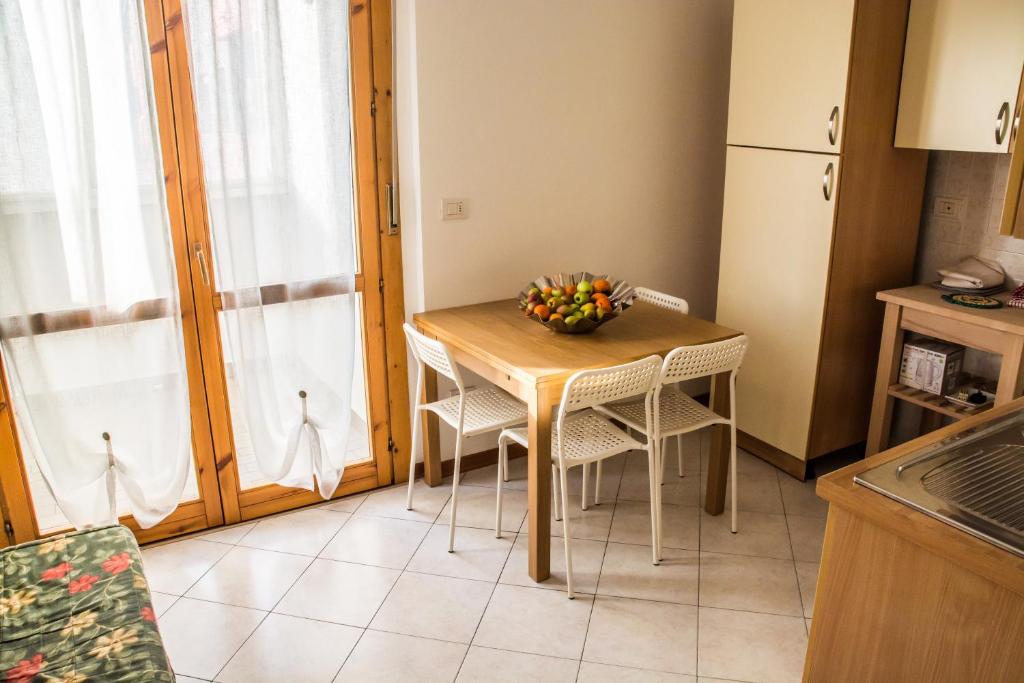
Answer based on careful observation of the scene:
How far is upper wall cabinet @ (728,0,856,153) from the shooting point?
9.62ft

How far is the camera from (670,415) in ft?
9.82

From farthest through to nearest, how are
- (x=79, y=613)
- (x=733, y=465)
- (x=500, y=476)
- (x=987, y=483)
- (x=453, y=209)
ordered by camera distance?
(x=453, y=209) → (x=733, y=465) → (x=500, y=476) → (x=79, y=613) → (x=987, y=483)

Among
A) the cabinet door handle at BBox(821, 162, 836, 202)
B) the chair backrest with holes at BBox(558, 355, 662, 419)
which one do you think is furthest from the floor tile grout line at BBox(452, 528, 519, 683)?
the cabinet door handle at BBox(821, 162, 836, 202)

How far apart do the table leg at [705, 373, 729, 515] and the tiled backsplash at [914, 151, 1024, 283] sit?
1128mm

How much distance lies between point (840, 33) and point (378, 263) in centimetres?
188

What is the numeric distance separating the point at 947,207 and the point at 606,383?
179 centimetres

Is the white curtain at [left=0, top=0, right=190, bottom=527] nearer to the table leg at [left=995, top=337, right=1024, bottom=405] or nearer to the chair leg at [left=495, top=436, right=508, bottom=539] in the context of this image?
the chair leg at [left=495, top=436, right=508, bottom=539]

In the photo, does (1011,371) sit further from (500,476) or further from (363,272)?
(363,272)

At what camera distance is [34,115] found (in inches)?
94.5

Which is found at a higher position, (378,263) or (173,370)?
(378,263)

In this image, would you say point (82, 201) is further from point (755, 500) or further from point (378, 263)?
point (755, 500)

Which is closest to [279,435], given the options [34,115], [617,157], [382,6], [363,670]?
[363,670]

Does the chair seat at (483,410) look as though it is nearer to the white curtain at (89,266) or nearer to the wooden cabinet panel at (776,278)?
the white curtain at (89,266)

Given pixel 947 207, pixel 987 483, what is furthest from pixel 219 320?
pixel 947 207
